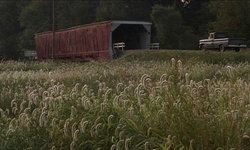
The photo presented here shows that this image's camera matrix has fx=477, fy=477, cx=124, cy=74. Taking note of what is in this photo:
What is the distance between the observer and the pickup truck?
35.7 m

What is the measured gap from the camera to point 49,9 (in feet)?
238

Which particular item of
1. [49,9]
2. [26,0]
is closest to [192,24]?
[49,9]

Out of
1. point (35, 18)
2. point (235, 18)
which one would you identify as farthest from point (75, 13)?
point (235, 18)

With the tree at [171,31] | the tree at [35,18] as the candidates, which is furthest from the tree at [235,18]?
the tree at [35,18]

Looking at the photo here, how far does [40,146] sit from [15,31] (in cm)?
8064

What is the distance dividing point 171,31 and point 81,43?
41.2 ft

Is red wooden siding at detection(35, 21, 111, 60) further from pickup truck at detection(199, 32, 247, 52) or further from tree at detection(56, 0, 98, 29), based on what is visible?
tree at detection(56, 0, 98, 29)

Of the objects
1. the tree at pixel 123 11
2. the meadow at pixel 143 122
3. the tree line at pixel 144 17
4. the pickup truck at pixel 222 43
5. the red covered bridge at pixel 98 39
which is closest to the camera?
the meadow at pixel 143 122

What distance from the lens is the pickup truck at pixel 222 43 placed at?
117ft

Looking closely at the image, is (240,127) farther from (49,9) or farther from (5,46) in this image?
(49,9)

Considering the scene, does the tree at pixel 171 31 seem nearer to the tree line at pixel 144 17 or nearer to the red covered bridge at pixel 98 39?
the tree line at pixel 144 17

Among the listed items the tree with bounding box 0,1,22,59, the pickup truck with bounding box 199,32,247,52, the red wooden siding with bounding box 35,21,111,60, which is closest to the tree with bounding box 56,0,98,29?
the tree with bounding box 0,1,22,59

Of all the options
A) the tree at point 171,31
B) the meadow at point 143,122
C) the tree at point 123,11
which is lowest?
the meadow at point 143,122

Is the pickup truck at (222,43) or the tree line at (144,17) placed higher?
the tree line at (144,17)
